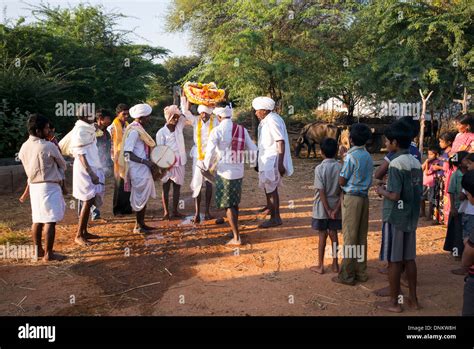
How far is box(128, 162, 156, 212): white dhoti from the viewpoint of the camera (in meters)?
5.91

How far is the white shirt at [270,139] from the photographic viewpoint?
19.8 feet

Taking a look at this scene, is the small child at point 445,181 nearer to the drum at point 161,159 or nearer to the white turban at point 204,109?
the white turban at point 204,109

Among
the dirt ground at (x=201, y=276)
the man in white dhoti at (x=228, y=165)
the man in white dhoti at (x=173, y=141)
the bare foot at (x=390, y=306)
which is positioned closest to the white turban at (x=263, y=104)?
the man in white dhoti at (x=228, y=165)

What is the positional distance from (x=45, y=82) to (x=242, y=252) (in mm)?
7129

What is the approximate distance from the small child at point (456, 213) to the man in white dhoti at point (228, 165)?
8.38ft

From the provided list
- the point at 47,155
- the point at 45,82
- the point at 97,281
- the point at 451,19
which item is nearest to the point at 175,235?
the point at 97,281

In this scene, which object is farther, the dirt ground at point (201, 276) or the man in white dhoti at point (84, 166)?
the man in white dhoti at point (84, 166)

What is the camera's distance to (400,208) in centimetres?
376

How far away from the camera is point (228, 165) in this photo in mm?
5574

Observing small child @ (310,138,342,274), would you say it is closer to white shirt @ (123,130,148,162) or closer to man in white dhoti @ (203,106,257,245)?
man in white dhoti @ (203,106,257,245)

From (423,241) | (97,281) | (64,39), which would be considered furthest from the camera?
(64,39)

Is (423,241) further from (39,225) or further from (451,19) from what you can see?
(451,19)

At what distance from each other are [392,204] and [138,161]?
3417 millimetres
